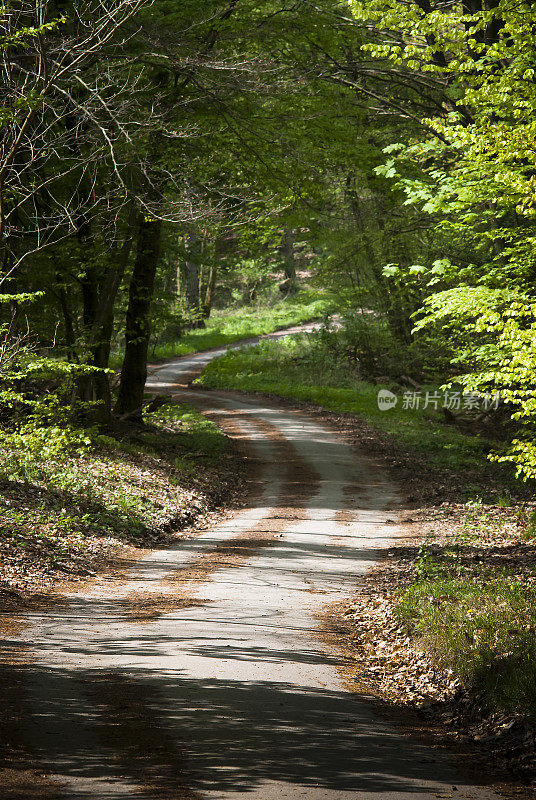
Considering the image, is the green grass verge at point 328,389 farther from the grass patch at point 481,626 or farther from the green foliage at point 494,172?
the grass patch at point 481,626

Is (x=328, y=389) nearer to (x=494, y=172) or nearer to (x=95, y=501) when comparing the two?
(x=95, y=501)

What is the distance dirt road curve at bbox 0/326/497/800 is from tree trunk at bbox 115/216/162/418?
6.91 metres

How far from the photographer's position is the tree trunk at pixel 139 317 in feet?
51.4

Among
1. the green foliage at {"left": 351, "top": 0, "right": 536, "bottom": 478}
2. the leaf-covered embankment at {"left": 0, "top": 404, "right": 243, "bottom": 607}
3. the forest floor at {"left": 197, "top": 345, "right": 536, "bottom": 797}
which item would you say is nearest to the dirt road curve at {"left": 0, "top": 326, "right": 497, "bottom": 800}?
the forest floor at {"left": 197, "top": 345, "right": 536, "bottom": 797}

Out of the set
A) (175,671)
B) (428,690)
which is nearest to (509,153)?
(428,690)

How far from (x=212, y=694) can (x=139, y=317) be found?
39.3ft

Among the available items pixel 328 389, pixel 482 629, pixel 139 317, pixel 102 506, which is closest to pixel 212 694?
pixel 482 629

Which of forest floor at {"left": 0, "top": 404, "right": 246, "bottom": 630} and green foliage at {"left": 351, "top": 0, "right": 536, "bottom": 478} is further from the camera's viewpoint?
green foliage at {"left": 351, "top": 0, "right": 536, "bottom": 478}

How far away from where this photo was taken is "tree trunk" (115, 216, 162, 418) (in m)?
15.7

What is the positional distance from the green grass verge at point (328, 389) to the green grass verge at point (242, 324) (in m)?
6.11

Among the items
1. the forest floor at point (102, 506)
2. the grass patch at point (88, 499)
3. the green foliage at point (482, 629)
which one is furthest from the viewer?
the grass patch at point (88, 499)

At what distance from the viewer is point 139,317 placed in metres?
16.0

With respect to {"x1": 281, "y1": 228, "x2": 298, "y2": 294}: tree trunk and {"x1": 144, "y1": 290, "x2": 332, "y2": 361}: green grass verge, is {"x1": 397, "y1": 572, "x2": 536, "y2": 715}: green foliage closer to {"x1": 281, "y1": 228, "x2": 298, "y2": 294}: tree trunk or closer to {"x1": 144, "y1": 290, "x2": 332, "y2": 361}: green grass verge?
{"x1": 144, "y1": 290, "x2": 332, "y2": 361}: green grass verge

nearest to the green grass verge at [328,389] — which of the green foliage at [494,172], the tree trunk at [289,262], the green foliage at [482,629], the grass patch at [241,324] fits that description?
the green foliage at [494,172]
